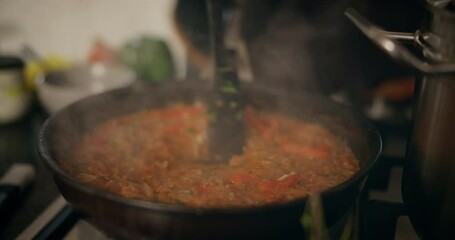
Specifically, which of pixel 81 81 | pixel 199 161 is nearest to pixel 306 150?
pixel 199 161

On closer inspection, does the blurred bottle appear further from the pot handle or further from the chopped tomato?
the pot handle

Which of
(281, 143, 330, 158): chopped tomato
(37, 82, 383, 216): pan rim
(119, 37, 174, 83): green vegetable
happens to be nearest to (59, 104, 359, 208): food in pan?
(281, 143, 330, 158): chopped tomato

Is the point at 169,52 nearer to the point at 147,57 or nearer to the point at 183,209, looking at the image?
the point at 147,57

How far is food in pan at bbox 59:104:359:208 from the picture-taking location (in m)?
1.16

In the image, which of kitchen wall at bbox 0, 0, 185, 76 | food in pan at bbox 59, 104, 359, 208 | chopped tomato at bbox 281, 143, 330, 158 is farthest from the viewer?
kitchen wall at bbox 0, 0, 185, 76

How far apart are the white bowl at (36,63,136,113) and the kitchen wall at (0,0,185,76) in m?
0.36

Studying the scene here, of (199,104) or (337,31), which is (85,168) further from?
(337,31)

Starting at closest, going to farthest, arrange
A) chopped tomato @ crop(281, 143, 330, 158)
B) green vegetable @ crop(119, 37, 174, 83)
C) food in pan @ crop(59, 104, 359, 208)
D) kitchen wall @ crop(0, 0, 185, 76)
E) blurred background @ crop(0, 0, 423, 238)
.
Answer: food in pan @ crop(59, 104, 359, 208) < chopped tomato @ crop(281, 143, 330, 158) < blurred background @ crop(0, 0, 423, 238) < green vegetable @ crop(119, 37, 174, 83) < kitchen wall @ crop(0, 0, 185, 76)

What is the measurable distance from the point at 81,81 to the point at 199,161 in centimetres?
102

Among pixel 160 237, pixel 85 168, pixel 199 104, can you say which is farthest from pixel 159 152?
pixel 160 237

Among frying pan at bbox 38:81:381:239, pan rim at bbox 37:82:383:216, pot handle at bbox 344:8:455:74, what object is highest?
pot handle at bbox 344:8:455:74

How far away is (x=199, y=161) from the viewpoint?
141 centimetres

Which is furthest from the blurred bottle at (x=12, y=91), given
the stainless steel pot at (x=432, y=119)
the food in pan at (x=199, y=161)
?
the stainless steel pot at (x=432, y=119)

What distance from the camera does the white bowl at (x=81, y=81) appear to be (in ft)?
6.33
